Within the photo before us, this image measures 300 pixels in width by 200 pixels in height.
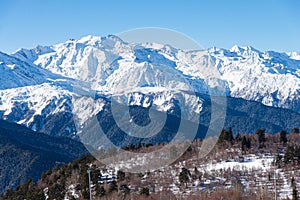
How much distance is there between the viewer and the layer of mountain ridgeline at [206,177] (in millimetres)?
64375

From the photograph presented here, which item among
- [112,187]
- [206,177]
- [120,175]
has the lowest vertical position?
[112,187]

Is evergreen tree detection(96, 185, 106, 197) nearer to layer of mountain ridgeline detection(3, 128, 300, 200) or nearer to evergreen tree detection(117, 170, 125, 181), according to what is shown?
layer of mountain ridgeline detection(3, 128, 300, 200)

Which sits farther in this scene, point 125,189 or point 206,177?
point 206,177

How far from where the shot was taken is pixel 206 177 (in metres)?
71.2

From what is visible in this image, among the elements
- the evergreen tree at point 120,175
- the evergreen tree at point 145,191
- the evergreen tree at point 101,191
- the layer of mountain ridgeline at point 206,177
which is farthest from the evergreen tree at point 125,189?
the evergreen tree at point 120,175

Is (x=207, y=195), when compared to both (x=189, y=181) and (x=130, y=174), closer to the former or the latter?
(x=189, y=181)

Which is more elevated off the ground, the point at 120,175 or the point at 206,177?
the point at 120,175

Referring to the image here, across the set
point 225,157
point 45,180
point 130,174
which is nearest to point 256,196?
point 225,157

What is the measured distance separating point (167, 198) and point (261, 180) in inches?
579

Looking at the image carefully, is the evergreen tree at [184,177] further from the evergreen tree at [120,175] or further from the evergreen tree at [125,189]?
the evergreen tree at [120,175]

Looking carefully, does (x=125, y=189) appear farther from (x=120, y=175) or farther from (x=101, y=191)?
(x=120, y=175)

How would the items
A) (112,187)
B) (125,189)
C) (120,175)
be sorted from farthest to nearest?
1. (120,175)
2. (125,189)
3. (112,187)

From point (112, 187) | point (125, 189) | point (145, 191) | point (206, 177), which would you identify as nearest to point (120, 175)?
point (125, 189)

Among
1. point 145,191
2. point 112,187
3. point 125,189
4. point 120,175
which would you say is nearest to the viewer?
point 145,191
